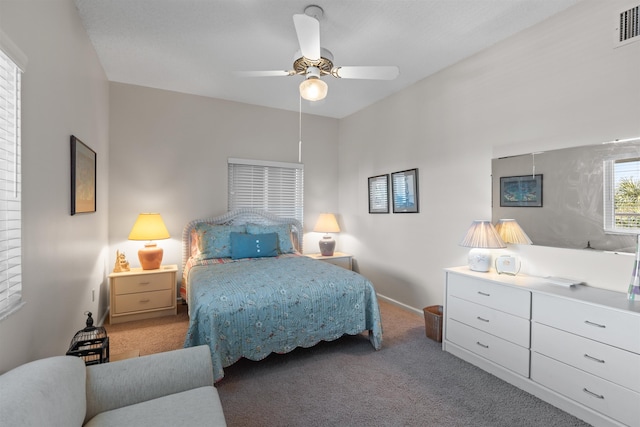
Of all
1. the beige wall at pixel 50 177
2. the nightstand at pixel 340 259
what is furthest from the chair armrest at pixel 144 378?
the nightstand at pixel 340 259

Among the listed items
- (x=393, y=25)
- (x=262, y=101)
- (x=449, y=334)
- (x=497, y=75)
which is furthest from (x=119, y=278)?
(x=497, y=75)

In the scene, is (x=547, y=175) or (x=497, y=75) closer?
(x=547, y=175)

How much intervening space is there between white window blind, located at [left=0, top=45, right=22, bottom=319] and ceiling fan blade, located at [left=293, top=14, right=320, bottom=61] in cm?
132

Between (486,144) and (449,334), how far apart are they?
1757 mm

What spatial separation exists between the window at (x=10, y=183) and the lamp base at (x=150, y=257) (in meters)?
2.16

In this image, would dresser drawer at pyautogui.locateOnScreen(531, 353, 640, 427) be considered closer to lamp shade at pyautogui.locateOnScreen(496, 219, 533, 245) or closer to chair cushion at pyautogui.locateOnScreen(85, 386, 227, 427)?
lamp shade at pyautogui.locateOnScreen(496, 219, 533, 245)

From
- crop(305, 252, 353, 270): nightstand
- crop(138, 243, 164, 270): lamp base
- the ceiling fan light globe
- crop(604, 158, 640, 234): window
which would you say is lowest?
crop(305, 252, 353, 270): nightstand

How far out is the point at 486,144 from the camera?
2.81 meters

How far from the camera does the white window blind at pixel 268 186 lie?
4305 millimetres

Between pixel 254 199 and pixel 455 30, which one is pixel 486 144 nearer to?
pixel 455 30

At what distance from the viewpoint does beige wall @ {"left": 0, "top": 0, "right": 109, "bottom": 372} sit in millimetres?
Answer: 1435

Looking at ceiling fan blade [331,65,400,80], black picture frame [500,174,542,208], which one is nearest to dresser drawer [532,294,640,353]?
black picture frame [500,174,542,208]

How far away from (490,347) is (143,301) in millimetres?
3444

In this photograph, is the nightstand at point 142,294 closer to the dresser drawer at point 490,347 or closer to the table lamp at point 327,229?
the table lamp at point 327,229
